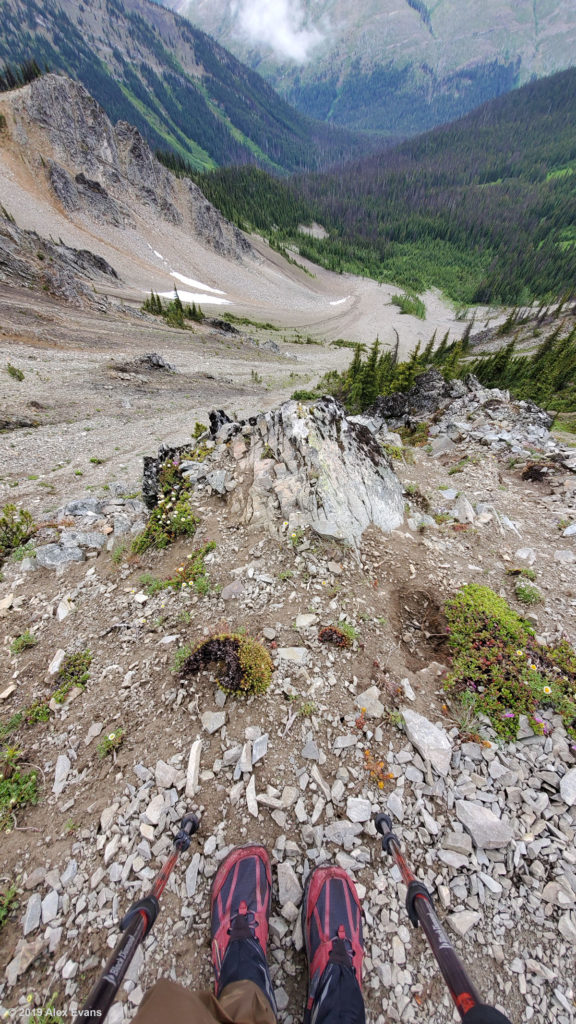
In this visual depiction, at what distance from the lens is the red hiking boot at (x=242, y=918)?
341 cm

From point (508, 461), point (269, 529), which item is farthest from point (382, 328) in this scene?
point (269, 529)

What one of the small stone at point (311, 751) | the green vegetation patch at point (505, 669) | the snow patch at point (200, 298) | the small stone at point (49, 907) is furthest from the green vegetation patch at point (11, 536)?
the snow patch at point (200, 298)

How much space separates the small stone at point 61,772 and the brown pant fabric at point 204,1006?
2.38 meters

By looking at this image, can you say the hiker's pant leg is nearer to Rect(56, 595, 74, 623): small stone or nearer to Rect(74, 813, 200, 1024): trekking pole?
Rect(74, 813, 200, 1024): trekking pole

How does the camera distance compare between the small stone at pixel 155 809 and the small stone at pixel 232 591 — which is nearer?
the small stone at pixel 155 809

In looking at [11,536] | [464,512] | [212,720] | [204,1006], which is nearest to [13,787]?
[212,720]

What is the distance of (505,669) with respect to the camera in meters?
5.64

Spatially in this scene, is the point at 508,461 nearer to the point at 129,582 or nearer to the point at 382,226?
the point at 129,582

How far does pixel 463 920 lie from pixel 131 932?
10.6ft

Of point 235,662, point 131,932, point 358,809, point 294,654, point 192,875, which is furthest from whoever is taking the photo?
point 294,654

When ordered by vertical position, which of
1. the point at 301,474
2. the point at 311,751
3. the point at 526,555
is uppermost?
the point at 301,474

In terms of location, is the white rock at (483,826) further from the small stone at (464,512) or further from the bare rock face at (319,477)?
the small stone at (464,512)

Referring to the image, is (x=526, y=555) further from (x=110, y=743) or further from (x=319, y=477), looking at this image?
(x=110, y=743)

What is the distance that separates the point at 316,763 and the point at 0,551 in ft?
28.3
